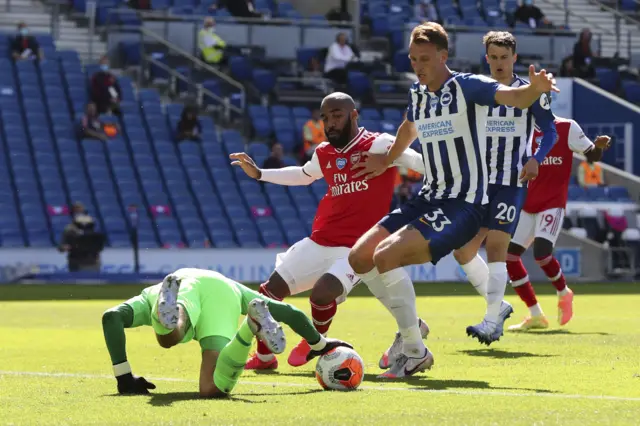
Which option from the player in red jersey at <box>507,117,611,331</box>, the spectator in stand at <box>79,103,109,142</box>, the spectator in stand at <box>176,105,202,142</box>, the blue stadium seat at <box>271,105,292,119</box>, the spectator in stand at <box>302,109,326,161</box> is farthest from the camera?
the blue stadium seat at <box>271,105,292,119</box>

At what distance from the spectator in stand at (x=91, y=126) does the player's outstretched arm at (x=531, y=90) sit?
1949 cm

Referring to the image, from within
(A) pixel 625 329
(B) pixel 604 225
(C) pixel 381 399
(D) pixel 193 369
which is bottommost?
(B) pixel 604 225

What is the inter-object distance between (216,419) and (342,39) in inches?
943

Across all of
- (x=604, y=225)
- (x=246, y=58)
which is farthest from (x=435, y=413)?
(x=246, y=58)

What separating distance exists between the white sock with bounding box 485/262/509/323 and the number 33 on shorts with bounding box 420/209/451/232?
1619mm

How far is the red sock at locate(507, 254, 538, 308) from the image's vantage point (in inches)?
507

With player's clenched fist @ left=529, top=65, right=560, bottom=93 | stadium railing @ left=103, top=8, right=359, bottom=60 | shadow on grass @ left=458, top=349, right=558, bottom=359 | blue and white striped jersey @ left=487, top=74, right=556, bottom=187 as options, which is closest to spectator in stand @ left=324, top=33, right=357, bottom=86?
stadium railing @ left=103, top=8, right=359, bottom=60

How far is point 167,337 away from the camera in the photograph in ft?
23.4

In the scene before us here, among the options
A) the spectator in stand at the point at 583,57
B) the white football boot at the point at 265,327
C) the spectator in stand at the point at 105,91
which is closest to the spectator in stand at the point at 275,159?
the spectator in stand at the point at 105,91

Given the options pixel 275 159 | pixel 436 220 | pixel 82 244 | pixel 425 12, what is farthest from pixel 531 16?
pixel 436 220

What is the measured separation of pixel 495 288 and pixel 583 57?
75.5 ft

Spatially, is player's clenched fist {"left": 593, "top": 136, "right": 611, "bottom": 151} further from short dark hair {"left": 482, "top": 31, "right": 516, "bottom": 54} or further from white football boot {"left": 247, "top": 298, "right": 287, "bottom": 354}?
white football boot {"left": 247, "top": 298, "right": 287, "bottom": 354}

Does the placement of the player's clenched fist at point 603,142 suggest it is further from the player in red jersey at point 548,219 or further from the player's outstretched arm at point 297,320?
the player's outstretched arm at point 297,320

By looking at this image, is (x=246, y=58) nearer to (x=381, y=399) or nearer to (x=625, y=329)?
(x=625, y=329)
